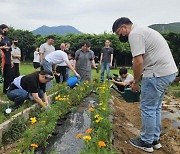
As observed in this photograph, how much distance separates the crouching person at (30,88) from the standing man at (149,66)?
1754 millimetres

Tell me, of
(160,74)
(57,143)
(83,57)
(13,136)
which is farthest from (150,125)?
(83,57)

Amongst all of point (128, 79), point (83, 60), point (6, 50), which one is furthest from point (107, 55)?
point (6, 50)

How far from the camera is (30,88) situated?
5086 millimetres

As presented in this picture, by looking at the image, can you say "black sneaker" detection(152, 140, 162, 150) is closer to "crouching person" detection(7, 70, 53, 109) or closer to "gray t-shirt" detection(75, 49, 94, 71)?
"crouching person" detection(7, 70, 53, 109)

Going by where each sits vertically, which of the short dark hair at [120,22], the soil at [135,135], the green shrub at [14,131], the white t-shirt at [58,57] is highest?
the short dark hair at [120,22]

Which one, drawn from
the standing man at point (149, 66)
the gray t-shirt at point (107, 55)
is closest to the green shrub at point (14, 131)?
the standing man at point (149, 66)

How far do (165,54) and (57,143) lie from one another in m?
1.78

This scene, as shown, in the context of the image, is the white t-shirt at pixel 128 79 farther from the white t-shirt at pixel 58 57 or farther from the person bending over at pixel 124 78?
the white t-shirt at pixel 58 57

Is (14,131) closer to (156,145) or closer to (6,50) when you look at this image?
(156,145)

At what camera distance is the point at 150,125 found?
381 cm

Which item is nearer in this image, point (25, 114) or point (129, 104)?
point (25, 114)

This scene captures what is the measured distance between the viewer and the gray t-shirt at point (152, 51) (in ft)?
11.8

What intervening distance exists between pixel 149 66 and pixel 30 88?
223cm

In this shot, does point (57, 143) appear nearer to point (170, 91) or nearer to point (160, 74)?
point (160, 74)
